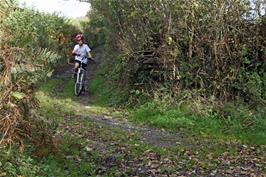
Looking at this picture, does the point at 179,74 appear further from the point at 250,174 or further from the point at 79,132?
the point at 250,174

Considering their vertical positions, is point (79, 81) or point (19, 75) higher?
point (19, 75)

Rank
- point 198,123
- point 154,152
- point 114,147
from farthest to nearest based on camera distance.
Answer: point 198,123 → point 114,147 → point 154,152

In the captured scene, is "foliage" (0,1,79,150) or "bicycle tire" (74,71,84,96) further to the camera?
"bicycle tire" (74,71,84,96)

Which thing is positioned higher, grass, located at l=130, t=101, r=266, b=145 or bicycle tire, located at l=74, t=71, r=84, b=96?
bicycle tire, located at l=74, t=71, r=84, b=96

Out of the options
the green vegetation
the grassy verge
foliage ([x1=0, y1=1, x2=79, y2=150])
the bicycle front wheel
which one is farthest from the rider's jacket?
foliage ([x1=0, y1=1, x2=79, y2=150])

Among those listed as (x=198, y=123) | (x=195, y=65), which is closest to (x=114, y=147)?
(x=198, y=123)

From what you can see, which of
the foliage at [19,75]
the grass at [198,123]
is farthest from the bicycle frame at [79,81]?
the foliage at [19,75]

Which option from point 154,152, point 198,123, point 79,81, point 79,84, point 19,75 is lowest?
point 154,152

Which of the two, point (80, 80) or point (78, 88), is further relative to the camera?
point (78, 88)

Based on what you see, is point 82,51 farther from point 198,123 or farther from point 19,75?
point 19,75

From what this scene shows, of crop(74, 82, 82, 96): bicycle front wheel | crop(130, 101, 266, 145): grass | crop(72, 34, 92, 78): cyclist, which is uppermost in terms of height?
crop(72, 34, 92, 78): cyclist

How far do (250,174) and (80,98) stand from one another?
9.39 metres

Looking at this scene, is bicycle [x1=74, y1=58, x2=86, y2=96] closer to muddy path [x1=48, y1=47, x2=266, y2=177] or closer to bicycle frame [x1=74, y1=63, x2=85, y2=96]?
bicycle frame [x1=74, y1=63, x2=85, y2=96]

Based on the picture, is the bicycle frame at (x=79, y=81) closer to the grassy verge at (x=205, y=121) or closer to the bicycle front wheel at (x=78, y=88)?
the bicycle front wheel at (x=78, y=88)
